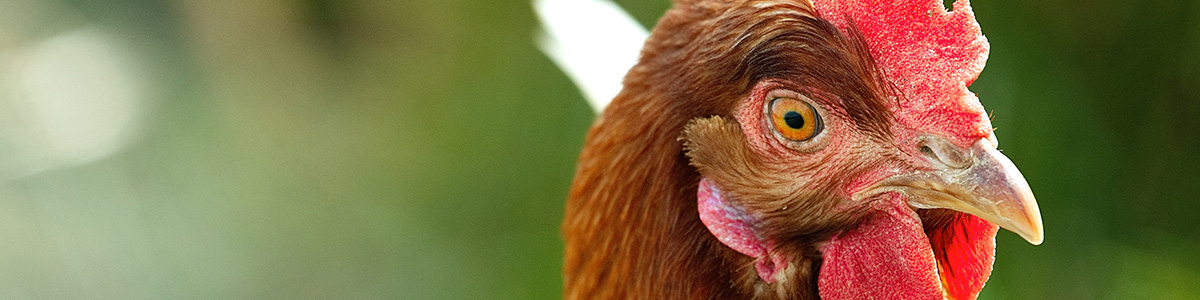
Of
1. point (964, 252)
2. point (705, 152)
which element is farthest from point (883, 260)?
point (705, 152)

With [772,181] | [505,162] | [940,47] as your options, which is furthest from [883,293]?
[505,162]

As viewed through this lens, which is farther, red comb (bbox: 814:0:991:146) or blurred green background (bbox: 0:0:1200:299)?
blurred green background (bbox: 0:0:1200:299)

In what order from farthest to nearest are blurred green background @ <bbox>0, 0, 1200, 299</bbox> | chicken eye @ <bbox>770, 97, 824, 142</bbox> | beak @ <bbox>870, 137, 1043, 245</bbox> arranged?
blurred green background @ <bbox>0, 0, 1200, 299</bbox>
chicken eye @ <bbox>770, 97, 824, 142</bbox>
beak @ <bbox>870, 137, 1043, 245</bbox>

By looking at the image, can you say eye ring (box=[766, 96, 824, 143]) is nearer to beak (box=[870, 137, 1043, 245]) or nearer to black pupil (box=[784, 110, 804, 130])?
black pupil (box=[784, 110, 804, 130])

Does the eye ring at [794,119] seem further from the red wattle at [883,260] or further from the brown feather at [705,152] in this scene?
the red wattle at [883,260]

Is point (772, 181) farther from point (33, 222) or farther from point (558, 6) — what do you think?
point (33, 222)

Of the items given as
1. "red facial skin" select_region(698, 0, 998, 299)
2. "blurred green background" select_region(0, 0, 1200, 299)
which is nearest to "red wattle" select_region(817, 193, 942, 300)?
"red facial skin" select_region(698, 0, 998, 299)
